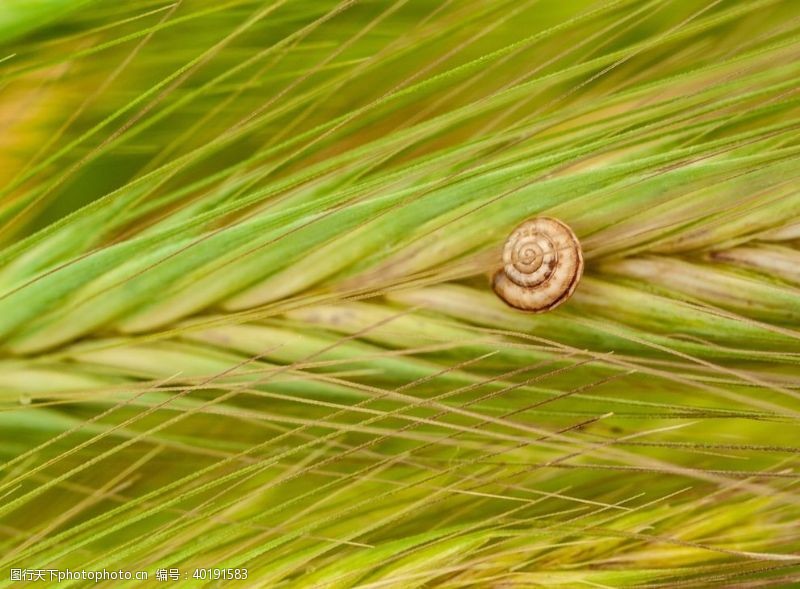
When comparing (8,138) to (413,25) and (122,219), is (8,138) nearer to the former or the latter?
(122,219)

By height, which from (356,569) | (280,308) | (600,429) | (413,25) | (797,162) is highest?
(413,25)

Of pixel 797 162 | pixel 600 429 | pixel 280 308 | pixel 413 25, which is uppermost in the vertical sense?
pixel 413 25

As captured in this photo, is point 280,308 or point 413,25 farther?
point 413,25

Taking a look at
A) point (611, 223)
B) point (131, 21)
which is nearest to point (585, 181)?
point (611, 223)

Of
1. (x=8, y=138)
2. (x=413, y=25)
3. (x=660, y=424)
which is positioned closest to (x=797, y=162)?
(x=660, y=424)

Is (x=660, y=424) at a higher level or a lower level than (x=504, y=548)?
higher

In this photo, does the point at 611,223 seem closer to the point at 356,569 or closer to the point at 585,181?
the point at 585,181
